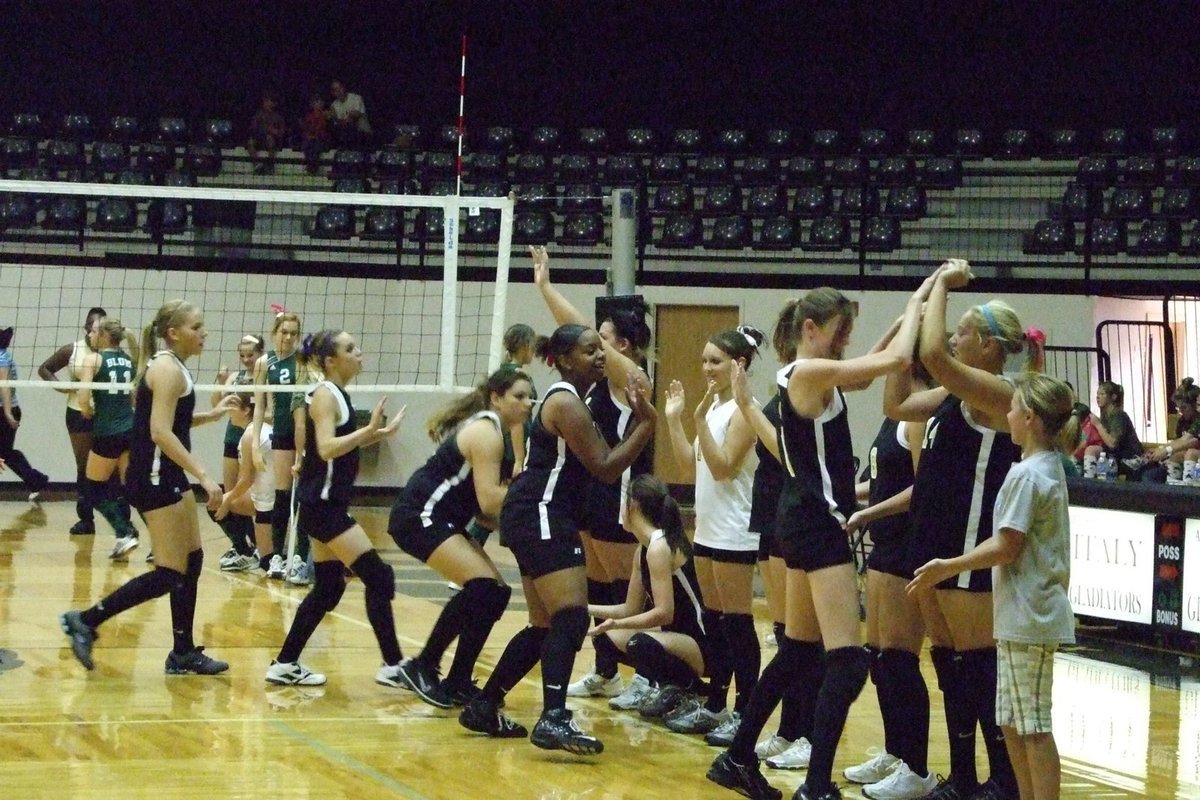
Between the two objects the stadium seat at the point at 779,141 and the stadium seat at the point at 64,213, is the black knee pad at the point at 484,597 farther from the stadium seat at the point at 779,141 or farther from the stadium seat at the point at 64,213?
the stadium seat at the point at 779,141

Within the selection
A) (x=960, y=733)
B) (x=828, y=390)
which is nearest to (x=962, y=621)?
(x=960, y=733)

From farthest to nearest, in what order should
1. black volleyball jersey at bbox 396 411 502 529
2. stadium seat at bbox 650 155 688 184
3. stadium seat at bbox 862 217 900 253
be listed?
stadium seat at bbox 650 155 688 184 → stadium seat at bbox 862 217 900 253 → black volleyball jersey at bbox 396 411 502 529

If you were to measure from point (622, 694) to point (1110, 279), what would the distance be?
1083 cm

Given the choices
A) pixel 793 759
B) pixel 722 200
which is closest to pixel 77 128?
pixel 722 200

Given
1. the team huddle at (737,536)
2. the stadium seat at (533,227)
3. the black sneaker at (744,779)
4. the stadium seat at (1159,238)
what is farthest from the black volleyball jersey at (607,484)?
the stadium seat at (1159,238)

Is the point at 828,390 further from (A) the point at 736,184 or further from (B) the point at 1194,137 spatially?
(B) the point at 1194,137

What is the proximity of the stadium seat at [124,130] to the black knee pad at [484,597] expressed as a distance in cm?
1360

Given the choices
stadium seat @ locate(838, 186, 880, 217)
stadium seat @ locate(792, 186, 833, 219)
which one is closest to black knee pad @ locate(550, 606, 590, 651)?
stadium seat @ locate(838, 186, 880, 217)

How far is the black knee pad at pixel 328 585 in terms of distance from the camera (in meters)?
6.96

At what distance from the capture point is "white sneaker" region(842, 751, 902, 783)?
5.61 metres

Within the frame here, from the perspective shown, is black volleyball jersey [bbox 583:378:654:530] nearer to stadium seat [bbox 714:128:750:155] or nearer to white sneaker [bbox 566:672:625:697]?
white sneaker [bbox 566:672:625:697]

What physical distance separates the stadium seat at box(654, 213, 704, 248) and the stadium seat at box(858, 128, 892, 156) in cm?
249

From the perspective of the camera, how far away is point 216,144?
18062 millimetres

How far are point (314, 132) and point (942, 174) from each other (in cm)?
740
